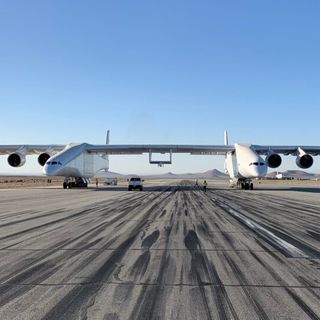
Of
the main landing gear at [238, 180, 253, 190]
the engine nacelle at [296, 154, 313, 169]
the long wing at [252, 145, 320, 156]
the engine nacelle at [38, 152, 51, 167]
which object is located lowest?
the main landing gear at [238, 180, 253, 190]

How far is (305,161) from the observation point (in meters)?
45.2

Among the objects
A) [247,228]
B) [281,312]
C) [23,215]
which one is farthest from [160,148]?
[281,312]

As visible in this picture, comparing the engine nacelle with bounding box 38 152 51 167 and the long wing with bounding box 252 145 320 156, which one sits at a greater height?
the long wing with bounding box 252 145 320 156

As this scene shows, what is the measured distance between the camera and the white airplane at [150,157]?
43969 millimetres

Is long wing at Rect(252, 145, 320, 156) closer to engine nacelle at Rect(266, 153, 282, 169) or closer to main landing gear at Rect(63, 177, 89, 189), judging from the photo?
engine nacelle at Rect(266, 153, 282, 169)

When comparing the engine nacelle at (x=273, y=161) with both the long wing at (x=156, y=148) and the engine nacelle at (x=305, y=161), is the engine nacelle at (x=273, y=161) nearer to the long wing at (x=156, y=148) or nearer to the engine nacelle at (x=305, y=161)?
the engine nacelle at (x=305, y=161)

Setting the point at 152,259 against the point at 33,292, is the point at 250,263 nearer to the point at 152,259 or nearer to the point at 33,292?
the point at 152,259

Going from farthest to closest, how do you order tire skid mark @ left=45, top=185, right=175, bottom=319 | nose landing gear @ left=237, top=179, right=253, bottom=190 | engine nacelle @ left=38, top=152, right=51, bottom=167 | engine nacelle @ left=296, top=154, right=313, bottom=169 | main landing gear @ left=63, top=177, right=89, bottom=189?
1. main landing gear @ left=63, top=177, right=89, bottom=189
2. nose landing gear @ left=237, top=179, right=253, bottom=190
3. engine nacelle @ left=38, top=152, right=51, bottom=167
4. engine nacelle @ left=296, top=154, right=313, bottom=169
5. tire skid mark @ left=45, top=185, right=175, bottom=319

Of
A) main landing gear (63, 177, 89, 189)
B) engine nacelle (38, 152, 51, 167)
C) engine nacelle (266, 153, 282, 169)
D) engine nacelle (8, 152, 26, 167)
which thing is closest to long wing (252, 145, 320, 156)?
engine nacelle (266, 153, 282, 169)

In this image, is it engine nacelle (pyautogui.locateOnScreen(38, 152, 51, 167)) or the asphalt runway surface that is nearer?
the asphalt runway surface

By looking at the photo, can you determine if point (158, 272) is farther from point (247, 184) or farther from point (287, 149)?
point (287, 149)

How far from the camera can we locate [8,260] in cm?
838

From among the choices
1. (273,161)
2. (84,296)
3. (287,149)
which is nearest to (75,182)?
(273,161)

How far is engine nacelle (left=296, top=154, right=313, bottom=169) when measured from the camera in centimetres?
4494
